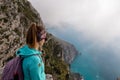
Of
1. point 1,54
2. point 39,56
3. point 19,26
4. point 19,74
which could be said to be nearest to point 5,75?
point 19,74

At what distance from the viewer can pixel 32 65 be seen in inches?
303

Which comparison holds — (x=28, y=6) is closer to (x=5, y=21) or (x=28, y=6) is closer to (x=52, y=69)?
(x=52, y=69)

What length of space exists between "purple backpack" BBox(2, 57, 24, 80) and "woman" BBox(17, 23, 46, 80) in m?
0.09

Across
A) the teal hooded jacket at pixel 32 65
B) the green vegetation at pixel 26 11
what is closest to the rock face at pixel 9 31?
the green vegetation at pixel 26 11

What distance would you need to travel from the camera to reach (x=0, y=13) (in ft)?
310

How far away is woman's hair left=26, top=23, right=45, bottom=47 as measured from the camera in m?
7.85

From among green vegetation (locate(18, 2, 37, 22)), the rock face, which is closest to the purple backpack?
the rock face

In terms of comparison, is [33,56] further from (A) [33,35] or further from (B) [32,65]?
(A) [33,35]

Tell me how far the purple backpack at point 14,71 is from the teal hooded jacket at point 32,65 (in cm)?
9

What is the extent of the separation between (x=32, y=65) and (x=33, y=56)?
19 centimetres

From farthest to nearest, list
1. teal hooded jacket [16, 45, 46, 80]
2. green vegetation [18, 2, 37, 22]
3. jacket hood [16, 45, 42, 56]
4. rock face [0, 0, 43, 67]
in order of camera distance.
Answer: green vegetation [18, 2, 37, 22], rock face [0, 0, 43, 67], jacket hood [16, 45, 42, 56], teal hooded jacket [16, 45, 46, 80]

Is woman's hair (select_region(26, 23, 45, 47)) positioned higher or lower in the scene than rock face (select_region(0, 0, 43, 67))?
lower

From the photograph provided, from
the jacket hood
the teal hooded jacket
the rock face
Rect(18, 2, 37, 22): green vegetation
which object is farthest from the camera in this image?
Rect(18, 2, 37, 22): green vegetation

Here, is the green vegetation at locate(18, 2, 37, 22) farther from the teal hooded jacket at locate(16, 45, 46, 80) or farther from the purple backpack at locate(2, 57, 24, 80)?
the teal hooded jacket at locate(16, 45, 46, 80)
